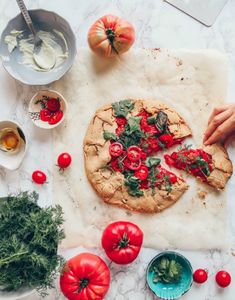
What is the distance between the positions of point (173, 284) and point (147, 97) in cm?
103

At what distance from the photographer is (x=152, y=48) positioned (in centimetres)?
302

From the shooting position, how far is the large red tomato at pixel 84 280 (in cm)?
279

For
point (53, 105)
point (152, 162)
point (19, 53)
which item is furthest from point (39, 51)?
point (152, 162)

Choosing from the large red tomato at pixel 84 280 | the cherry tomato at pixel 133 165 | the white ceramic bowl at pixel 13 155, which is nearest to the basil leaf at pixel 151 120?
the cherry tomato at pixel 133 165

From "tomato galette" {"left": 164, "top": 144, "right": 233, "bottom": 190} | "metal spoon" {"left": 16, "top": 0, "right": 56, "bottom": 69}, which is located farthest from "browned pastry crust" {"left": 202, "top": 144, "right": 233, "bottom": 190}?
"metal spoon" {"left": 16, "top": 0, "right": 56, "bottom": 69}

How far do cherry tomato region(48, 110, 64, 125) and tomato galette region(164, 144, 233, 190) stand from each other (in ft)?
2.09

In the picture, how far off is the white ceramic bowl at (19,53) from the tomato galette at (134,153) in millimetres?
337

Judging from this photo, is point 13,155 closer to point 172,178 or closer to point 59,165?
point 59,165

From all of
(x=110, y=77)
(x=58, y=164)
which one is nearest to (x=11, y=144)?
(x=58, y=164)

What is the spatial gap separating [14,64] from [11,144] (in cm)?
45

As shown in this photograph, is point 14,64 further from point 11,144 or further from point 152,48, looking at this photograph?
point 152,48

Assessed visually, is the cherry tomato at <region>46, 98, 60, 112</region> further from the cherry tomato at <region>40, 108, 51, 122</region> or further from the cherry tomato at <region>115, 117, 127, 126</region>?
the cherry tomato at <region>115, 117, 127, 126</region>

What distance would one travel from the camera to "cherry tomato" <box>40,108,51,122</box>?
2.96 m

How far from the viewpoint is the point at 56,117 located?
2957 mm
